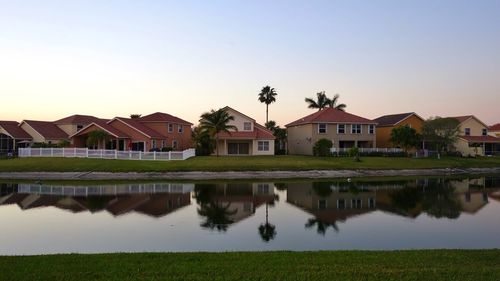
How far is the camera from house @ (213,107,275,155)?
2447 inches

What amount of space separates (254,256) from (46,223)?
1188 cm

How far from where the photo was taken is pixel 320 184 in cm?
3616

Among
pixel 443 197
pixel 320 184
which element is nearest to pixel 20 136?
pixel 320 184

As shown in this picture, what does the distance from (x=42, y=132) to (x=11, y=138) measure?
3.87 metres

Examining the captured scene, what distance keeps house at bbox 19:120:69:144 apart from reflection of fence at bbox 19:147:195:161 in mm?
10544

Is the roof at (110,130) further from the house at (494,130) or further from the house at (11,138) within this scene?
the house at (494,130)

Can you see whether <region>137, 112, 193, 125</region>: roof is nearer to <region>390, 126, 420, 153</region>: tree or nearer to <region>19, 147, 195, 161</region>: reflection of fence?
<region>19, 147, 195, 161</region>: reflection of fence

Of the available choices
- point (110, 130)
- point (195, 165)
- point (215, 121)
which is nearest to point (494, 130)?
point (215, 121)

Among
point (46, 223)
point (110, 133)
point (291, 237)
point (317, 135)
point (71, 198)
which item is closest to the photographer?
point (291, 237)

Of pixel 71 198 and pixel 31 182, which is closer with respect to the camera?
pixel 71 198

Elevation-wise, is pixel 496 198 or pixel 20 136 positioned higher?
pixel 20 136

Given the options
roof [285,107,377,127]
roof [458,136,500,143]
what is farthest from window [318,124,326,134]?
roof [458,136,500,143]

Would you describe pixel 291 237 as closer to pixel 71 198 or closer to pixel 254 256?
pixel 254 256

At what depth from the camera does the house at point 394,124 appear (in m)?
68.5
